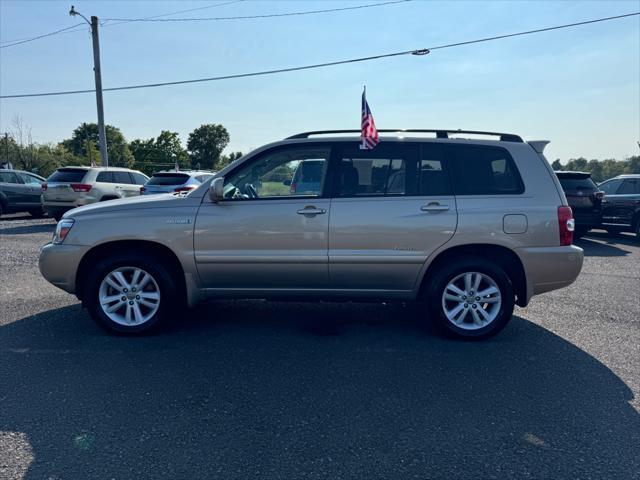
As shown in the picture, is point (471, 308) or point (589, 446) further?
point (471, 308)

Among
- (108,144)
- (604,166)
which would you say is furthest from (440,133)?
(108,144)

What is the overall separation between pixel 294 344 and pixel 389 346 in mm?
871

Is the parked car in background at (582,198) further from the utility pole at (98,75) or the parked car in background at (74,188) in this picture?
the utility pole at (98,75)

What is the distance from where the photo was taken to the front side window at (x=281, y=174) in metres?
4.54

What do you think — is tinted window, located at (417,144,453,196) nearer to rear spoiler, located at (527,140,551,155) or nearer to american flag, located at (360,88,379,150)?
american flag, located at (360,88,379,150)

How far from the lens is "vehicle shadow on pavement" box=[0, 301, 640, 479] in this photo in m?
2.57

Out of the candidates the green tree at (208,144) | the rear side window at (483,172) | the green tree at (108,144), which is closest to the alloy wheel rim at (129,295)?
the rear side window at (483,172)

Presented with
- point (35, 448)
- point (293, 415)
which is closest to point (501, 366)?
point (293, 415)

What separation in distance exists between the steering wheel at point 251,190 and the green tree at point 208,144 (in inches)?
3083

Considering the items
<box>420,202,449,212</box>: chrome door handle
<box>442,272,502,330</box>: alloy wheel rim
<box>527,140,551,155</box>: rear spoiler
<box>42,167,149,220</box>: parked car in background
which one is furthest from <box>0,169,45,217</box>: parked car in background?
<box>527,140,551,155</box>: rear spoiler

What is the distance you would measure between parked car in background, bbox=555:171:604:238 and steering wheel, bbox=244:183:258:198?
29.7ft

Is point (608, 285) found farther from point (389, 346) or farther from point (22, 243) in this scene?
point (22, 243)

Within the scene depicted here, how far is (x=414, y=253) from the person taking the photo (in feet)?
14.4

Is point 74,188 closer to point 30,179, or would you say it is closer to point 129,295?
point 30,179
